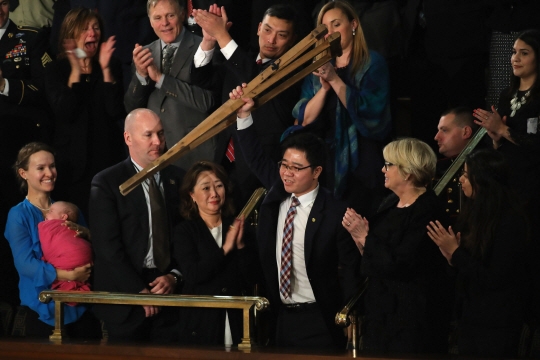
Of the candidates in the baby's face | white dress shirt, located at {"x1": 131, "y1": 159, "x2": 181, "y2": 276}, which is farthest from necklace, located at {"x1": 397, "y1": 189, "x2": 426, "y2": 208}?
the baby's face

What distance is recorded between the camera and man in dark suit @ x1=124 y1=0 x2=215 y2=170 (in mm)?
4676

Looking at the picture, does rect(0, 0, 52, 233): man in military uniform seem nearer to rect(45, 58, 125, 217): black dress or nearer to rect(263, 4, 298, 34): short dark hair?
rect(45, 58, 125, 217): black dress

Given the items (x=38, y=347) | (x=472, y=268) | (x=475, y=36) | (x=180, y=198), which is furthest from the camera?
(x=475, y=36)

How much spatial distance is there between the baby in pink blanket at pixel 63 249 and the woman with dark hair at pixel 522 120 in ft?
7.59

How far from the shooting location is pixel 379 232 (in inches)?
145

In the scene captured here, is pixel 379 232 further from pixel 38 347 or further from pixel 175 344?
pixel 38 347

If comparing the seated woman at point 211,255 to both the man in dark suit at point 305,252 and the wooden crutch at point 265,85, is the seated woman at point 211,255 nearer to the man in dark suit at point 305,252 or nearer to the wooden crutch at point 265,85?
the man in dark suit at point 305,252

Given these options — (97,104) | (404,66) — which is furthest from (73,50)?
(404,66)

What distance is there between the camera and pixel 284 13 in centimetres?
457

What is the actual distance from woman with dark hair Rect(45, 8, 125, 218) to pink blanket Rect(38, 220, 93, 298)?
0.56 meters

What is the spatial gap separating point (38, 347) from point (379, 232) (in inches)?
69.8

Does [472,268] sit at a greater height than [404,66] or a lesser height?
lesser

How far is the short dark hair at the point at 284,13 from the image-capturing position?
4.57 meters

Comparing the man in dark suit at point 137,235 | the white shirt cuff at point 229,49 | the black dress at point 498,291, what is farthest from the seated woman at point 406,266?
the white shirt cuff at point 229,49
